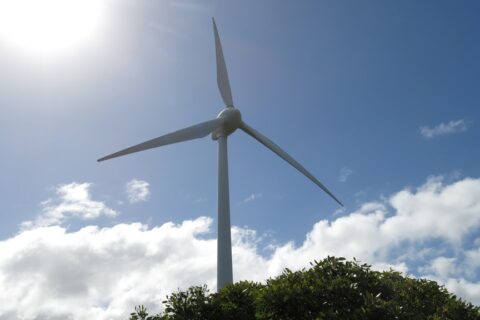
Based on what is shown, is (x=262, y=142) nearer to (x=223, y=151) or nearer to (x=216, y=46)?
(x=223, y=151)

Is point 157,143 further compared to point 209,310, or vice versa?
point 157,143

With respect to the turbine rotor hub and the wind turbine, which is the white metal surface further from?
the turbine rotor hub

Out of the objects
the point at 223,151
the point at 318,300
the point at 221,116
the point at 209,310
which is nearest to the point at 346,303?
the point at 318,300

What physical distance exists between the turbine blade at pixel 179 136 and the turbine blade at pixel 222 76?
17.9 ft

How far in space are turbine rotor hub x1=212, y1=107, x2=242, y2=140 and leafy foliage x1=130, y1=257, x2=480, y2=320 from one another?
25937 mm

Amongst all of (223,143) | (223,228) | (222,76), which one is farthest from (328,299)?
(222,76)

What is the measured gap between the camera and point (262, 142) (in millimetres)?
62594

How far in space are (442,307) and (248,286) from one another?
14634 millimetres

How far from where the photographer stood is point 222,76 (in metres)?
66.5

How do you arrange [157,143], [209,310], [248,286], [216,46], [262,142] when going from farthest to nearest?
[216,46], [262,142], [157,143], [248,286], [209,310]

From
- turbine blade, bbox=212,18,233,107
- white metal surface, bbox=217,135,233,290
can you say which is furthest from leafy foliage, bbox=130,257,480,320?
turbine blade, bbox=212,18,233,107

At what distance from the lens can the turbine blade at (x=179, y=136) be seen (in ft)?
181

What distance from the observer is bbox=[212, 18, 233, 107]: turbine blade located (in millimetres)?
63719

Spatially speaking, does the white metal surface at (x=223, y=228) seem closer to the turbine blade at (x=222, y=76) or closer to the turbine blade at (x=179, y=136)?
the turbine blade at (x=179, y=136)
